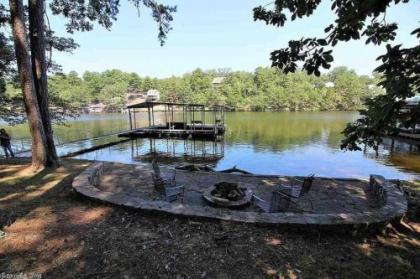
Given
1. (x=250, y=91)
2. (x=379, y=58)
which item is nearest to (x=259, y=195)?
(x=379, y=58)

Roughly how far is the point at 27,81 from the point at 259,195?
22.7ft

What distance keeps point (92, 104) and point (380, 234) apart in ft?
310

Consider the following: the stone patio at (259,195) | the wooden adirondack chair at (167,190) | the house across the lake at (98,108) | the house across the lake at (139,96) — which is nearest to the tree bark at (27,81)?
the stone patio at (259,195)

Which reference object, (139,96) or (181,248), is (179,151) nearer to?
(181,248)

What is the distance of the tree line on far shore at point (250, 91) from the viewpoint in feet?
242

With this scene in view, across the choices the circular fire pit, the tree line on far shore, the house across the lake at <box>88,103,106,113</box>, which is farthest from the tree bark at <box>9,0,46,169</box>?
the house across the lake at <box>88,103,106,113</box>

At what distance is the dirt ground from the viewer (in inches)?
123

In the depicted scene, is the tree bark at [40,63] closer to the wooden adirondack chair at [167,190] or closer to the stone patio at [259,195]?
the stone patio at [259,195]

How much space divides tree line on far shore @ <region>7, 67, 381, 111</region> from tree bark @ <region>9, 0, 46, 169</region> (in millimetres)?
65448

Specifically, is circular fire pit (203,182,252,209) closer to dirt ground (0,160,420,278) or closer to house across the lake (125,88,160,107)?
dirt ground (0,160,420,278)

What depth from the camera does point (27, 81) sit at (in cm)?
744

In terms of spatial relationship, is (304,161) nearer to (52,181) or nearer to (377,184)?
(377,184)

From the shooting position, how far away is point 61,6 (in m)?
10.6

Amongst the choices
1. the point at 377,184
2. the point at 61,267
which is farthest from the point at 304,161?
the point at 61,267
